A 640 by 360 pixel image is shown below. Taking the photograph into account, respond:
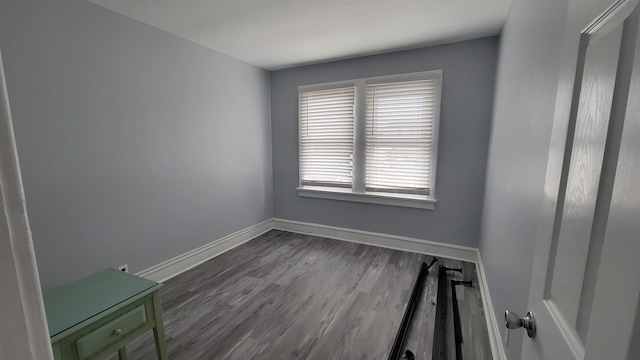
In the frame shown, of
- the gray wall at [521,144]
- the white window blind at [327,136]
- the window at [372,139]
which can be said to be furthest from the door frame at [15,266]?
the white window blind at [327,136]

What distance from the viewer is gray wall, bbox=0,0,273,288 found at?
1.78 metres

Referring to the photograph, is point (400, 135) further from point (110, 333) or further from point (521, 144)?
point (110, 333)

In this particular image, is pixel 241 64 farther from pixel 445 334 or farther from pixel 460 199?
pixel 445 334

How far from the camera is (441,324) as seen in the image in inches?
77.7

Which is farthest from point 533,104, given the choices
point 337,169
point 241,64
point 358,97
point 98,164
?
point 241,64

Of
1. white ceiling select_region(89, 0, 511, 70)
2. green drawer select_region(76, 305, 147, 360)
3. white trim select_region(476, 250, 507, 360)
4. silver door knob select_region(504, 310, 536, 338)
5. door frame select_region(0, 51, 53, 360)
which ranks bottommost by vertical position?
white trim select_region(476, 250, 507, 360)

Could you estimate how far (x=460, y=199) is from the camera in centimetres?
302

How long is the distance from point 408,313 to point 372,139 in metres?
2.01

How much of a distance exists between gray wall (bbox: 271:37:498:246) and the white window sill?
7 cm

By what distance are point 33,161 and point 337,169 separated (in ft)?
9.35

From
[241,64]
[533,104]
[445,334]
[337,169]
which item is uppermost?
[241,64]

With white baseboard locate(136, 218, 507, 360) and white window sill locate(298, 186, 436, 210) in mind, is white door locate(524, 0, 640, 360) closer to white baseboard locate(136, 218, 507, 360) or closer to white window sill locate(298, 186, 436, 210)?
white baseboard locate(136, 218, 507, 360)

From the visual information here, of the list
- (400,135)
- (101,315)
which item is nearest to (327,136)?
(400,135)

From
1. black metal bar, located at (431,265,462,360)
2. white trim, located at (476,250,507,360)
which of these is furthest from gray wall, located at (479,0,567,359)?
black metal bar, located at (431,265,462,360)
